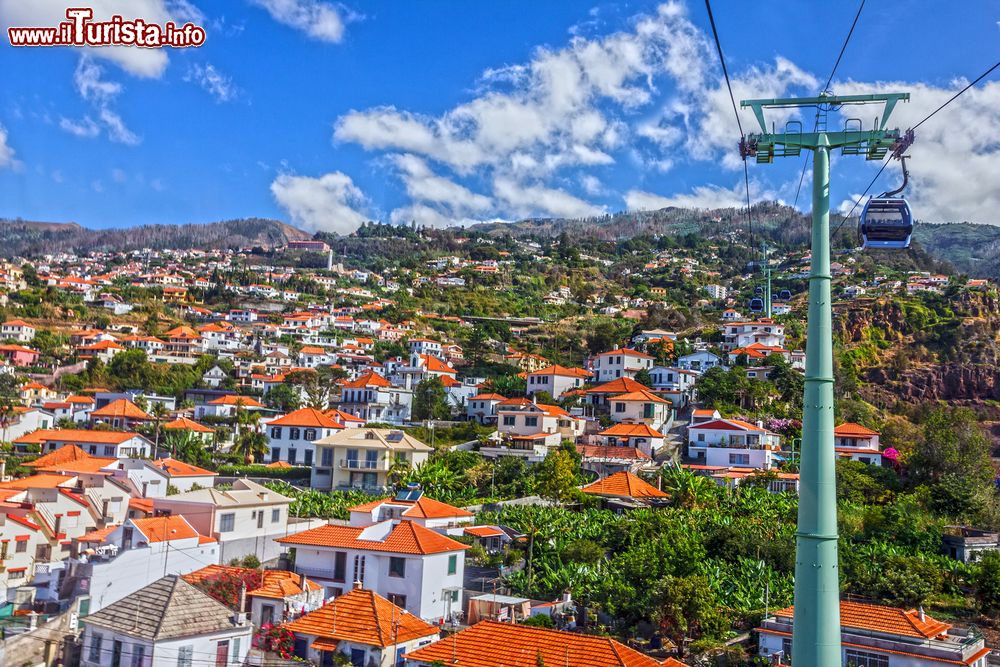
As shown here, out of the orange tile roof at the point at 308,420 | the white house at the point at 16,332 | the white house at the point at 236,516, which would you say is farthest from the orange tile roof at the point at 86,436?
the white house at the point at 16,332

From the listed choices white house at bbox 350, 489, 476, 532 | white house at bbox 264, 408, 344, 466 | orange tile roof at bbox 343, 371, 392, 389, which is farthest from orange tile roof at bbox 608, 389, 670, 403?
white house at bbox 350, 489, 476, 532

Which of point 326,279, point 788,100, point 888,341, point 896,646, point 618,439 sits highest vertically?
point 326,279

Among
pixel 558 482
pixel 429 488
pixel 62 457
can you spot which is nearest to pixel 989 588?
pixel 558 482

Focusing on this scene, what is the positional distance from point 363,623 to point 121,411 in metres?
50.1

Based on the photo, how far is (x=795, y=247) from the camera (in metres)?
172

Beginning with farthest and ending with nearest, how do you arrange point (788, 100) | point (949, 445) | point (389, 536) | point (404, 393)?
point (404, 393)
point (949, 445)
point (389, 536)
point (788, 100)

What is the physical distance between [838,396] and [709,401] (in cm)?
1139

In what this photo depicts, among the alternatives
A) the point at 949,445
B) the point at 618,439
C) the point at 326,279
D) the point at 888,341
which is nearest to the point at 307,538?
the point at 618,439

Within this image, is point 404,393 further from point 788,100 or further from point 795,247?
point 795,247

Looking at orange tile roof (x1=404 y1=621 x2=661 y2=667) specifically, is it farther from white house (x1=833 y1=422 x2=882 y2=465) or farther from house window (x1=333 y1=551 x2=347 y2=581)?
white house (x1=833 y1=422 x2=882 y2=465)

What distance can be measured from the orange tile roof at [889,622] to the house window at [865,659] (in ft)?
2.23

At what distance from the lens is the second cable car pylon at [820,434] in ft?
29.0

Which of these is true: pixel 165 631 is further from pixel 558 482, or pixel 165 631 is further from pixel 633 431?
pixel 633 431

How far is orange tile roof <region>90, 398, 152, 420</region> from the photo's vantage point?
65.5m
